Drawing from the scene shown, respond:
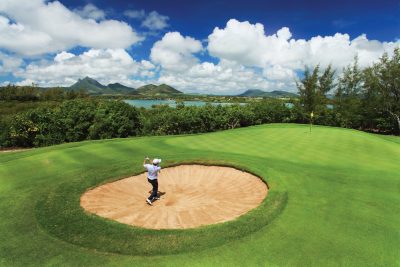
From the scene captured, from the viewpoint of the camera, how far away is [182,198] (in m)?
12.9

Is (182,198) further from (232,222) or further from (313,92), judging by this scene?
(313,92)

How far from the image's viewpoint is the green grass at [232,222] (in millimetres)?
7918

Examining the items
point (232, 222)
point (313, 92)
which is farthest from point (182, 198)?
point (313, 92)

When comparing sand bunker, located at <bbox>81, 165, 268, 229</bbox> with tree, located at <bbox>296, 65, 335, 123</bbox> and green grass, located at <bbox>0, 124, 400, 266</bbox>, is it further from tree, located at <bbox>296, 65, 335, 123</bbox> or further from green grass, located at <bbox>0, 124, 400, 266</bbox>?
tree, located at <bbox>296, 65, 335, 123</bbox>

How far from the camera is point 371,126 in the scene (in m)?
58.4

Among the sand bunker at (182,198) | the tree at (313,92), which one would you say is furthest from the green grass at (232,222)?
the tree at (313,92)

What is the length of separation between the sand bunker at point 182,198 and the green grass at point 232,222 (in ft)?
2.16

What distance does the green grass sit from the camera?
7.92 metres

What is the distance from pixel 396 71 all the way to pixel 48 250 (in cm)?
5766

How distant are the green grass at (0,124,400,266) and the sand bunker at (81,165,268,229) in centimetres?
66

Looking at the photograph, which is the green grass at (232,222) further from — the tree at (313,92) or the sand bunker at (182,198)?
the tree at (313,92)

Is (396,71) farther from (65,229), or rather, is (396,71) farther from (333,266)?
(65,229)

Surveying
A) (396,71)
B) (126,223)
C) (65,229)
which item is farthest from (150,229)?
(396,71)

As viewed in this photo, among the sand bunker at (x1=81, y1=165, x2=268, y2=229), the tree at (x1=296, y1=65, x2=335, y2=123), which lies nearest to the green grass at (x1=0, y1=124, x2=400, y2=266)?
the sand bunker at (x1=81, y1=165, x2=268, y2=229)
